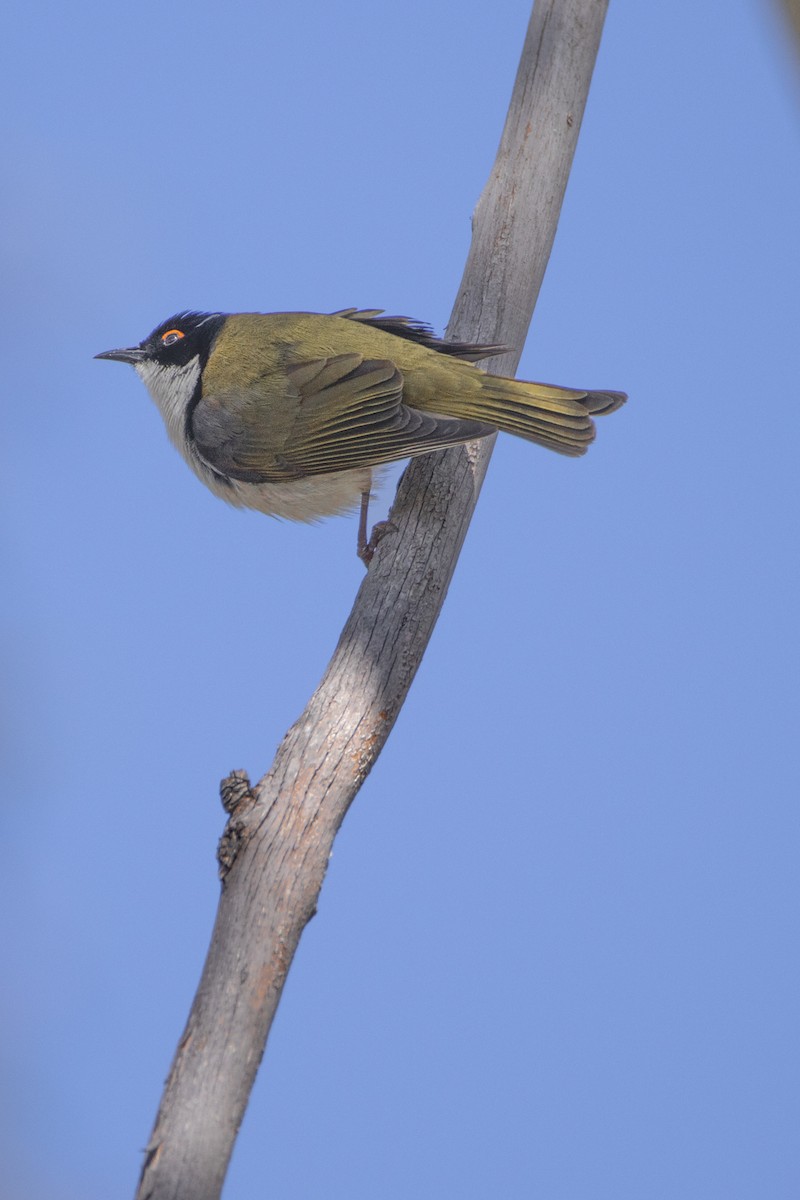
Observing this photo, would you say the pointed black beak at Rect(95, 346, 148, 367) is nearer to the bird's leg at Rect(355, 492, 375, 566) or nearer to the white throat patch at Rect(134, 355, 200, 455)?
the white throat patch at Rect(134, 355, 200, 455)

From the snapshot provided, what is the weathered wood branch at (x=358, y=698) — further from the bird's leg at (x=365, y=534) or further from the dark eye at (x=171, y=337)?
the dark eye at (x=171, y=337)

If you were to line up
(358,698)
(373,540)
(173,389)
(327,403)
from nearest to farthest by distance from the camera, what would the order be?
(358,698) → (373,540) → (327,403) → (173,389)

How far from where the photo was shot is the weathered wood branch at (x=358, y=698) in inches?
97.2

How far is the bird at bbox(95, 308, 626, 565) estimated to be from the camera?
4027 millimetres

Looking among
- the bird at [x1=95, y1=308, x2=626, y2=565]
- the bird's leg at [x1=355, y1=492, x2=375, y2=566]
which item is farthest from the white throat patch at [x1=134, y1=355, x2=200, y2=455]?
the bird's leg at [x1=355, y1=492, x2=375, y2=566]

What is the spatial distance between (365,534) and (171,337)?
1.35m

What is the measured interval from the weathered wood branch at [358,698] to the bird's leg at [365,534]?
0.18 feet

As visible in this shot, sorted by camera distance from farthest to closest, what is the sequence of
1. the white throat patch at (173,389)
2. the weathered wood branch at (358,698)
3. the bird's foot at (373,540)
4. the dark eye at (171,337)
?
the dark eye at (171,337) → the white throat patch at (173,389) → the bird's foot at (373,540) → the weathered wood branch at (358,698)

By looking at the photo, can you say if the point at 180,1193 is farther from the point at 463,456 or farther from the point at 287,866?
the point at 463,456

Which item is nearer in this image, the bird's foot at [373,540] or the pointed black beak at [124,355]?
the bird's foot at [373,540]

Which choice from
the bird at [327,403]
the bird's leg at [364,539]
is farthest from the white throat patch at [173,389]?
the bird's leg at [364,539]

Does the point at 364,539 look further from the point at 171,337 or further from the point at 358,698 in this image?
the point at 171,337

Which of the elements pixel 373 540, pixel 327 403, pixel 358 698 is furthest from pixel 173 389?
pixel 358 698

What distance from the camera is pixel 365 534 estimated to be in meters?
4.24
